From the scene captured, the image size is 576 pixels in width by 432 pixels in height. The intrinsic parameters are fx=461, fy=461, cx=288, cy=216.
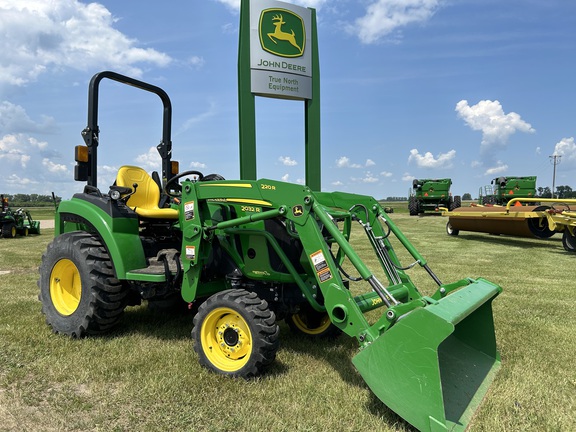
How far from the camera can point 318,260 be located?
345cm

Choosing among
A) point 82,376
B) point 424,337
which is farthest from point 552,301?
point 82,376

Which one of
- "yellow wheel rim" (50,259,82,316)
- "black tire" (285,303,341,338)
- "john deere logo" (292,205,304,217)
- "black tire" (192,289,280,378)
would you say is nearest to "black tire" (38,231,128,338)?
"yellow wheel rim" (50,259,82,316)

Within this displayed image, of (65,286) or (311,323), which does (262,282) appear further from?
(65,286)

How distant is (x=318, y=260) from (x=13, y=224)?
18718 millimetres

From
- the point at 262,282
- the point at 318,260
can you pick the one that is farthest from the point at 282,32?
the point at 318,260

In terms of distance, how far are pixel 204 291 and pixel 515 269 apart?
24.7 ft

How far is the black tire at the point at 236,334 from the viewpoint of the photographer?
11.4 ft

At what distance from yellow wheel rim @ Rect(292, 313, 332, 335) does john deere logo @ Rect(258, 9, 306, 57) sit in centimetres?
896

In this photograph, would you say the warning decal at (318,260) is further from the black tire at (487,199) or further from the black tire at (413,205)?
the black tire at (413,205)

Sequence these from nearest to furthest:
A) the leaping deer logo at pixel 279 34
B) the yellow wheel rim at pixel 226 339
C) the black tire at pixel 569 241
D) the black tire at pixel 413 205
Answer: the yellow wheel rim at pixel 226 339, the black tire at pixel 569 241, the leaping deer logo at pixel 279 34, the black tire at pixel 413 205

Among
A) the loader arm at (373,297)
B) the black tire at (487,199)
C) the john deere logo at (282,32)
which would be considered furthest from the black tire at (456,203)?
the loader arm at (373,297)

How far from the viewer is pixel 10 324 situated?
16.5 ft

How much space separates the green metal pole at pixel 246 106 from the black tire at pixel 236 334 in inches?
311

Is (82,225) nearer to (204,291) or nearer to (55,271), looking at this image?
(55,271)
